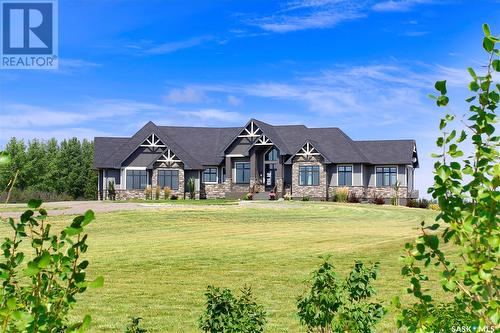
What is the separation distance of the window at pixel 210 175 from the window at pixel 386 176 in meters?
15.7

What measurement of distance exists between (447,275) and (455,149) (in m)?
0.83

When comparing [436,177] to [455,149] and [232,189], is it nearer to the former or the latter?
[455,149]

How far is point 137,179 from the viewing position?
5234 cm

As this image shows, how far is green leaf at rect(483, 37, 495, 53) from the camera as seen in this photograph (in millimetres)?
3401

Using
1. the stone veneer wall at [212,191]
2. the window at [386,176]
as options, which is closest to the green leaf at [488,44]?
the window at [386,176]

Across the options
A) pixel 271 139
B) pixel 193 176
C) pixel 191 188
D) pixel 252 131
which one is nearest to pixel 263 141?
pixel 271 139

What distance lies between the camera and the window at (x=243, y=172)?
5225cm

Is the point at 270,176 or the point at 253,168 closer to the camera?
the point at 253,168

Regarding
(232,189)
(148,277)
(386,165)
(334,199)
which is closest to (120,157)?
(232,189)

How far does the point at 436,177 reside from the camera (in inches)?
136

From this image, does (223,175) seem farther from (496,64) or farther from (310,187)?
(496,64)

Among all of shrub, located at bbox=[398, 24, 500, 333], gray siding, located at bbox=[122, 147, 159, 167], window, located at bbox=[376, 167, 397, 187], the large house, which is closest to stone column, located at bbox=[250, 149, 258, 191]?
the large house

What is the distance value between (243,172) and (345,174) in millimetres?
9595

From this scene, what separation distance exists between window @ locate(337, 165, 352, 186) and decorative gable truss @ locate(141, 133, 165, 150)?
16.8 m
